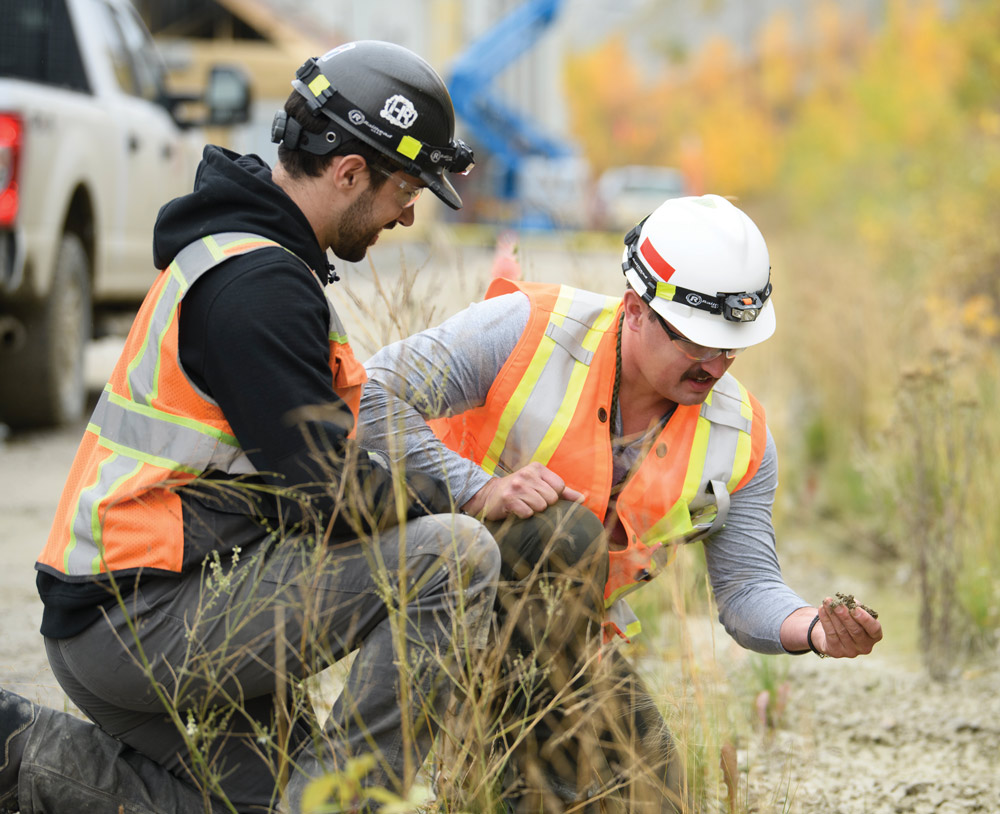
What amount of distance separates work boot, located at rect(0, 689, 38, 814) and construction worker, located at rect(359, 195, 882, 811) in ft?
2.98

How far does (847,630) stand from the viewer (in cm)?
241

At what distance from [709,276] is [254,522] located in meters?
1.06

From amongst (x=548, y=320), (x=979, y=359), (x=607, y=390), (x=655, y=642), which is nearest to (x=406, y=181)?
Result: (x=548, y=320)

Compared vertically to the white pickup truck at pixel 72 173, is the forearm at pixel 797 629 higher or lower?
lower

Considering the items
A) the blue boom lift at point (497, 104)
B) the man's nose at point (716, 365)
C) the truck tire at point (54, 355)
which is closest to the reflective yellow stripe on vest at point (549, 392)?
the man's nose at point (716, 365)

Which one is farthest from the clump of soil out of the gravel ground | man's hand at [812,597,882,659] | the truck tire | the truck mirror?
the truck mirror

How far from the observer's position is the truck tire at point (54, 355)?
6215 millimetres

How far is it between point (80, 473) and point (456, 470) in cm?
74

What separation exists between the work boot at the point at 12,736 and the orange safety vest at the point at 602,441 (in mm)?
1092

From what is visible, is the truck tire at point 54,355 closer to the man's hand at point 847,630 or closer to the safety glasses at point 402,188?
the safety glasses at point 402,188

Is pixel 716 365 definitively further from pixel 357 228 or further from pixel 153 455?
pixel 153 455

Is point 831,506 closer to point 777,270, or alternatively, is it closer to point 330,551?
point 330,551

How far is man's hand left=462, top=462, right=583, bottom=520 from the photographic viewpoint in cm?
253

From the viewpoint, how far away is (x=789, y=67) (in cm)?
7600
